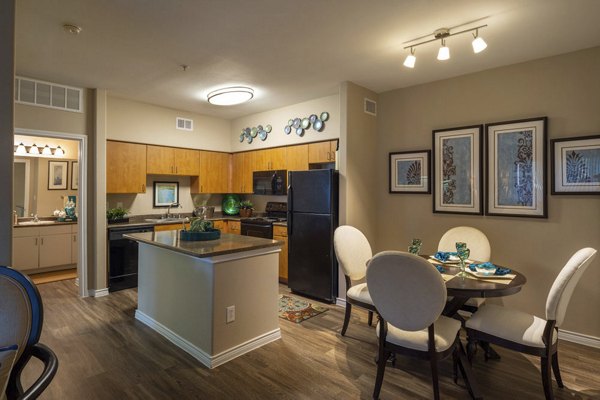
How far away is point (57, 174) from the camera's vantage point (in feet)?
18.8

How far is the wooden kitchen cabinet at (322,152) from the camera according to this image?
4.46m

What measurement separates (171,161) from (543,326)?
5.04 m

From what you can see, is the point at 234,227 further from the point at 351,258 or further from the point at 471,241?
the point at 471,241

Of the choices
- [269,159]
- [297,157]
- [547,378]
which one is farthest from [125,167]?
[547,378]

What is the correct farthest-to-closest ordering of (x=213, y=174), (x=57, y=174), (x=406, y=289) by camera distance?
(x=213, y=174), (x=57, y=174), (x=406, y=289)

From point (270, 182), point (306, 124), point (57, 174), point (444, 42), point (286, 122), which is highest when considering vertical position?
point (444, 42)

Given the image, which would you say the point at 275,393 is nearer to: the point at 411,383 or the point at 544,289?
the point at 411,383

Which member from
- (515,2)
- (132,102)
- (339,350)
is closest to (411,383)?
(339,350)

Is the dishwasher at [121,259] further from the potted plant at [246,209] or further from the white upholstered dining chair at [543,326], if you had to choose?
the white upholstered dining chair at [543,326]

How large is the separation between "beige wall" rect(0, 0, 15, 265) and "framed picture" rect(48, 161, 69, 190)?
5033 mm

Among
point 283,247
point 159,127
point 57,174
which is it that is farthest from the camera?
point 57,174

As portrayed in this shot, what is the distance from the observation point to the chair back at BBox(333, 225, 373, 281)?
3.16 meters

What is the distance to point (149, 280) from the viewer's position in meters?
3.33

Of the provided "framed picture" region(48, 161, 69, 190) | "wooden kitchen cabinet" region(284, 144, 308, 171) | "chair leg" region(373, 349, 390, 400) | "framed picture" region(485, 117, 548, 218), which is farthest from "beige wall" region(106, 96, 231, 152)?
"chair leg" region(373, 349, 390, 400)
